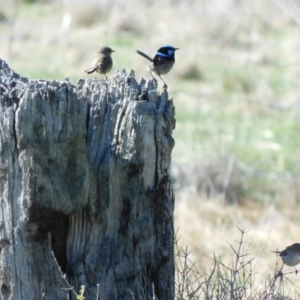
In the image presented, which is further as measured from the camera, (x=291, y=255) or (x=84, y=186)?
(x=291, y=255)

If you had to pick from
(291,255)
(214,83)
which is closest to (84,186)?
(291,255)

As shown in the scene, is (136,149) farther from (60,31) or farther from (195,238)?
(60,31)

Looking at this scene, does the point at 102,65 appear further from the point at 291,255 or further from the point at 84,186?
the point at 84,186

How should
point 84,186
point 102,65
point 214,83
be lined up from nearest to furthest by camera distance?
point 84,186, point 102,65, point 214,83

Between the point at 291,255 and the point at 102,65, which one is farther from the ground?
the point at 102,65

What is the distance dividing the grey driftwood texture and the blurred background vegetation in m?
1.04

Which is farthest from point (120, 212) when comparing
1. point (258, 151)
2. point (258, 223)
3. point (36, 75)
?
point (36, 75)

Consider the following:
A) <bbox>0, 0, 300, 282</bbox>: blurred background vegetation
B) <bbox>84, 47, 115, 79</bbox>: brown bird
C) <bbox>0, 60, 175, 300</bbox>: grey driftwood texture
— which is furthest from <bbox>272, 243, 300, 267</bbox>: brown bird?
<bbox>84, 47, 115, 79</bbox>: brown bird

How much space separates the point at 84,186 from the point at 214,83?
11699 mm

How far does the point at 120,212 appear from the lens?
418 centimetres

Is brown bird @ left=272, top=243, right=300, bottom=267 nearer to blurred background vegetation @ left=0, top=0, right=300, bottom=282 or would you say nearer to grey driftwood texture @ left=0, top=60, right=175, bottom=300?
blurred background vegetation @ left=0, top=0, right=300, bottom=282

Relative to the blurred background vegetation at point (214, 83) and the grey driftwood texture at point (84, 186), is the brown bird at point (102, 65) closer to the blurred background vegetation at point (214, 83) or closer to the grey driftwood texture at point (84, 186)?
the blurred background vegetation at point (214, 83)

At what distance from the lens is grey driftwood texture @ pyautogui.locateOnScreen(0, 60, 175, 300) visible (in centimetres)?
401

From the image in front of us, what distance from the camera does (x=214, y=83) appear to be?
15.6 metres
